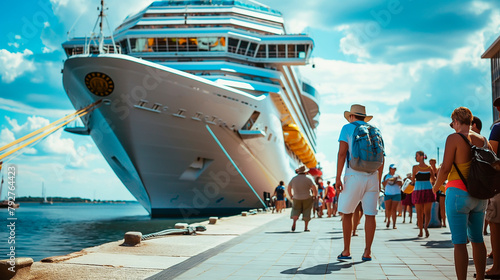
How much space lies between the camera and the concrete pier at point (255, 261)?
495 centimetres

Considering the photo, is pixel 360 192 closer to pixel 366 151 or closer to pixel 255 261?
pixel 366 151

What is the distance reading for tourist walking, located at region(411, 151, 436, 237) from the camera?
9102 mm

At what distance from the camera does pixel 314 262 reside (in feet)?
19.1

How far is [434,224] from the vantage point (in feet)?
39.1

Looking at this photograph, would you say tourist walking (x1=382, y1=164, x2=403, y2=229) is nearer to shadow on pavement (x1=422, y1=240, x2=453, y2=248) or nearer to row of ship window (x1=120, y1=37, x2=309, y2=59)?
shadow on pavement (x1=422, y1=240, x2=453, y2=248)

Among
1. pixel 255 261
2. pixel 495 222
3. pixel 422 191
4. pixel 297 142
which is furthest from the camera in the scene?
pixel 297 142

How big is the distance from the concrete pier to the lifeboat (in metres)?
23.8

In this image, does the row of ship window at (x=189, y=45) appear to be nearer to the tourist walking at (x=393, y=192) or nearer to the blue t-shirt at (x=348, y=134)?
the tourist walking at (x=393, y=192)

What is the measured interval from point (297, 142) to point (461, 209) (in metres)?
30.5

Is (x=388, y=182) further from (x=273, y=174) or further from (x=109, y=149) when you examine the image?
(x=273, y=174)

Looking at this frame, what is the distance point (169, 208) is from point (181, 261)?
17.2 metres

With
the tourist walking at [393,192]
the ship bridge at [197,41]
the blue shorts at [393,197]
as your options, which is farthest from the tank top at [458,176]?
the ship bridge at [197,41]

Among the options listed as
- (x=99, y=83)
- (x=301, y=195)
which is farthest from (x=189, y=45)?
(x=301, y=195)

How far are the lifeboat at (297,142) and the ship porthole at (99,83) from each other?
15076 millimetres
